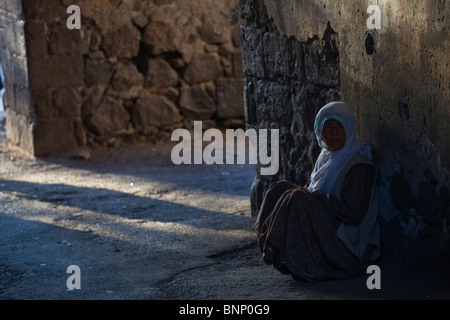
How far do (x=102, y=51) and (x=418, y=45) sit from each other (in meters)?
5.28

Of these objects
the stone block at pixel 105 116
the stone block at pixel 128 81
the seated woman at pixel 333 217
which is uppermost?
the stone block at pixel 128 81

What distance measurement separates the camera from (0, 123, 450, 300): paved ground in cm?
390

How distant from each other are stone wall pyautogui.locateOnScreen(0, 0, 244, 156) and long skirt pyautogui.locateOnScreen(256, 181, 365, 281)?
15.6ft

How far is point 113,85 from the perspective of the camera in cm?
848

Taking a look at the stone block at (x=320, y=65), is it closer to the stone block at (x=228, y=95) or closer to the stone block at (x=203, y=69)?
the stone block at (x=203, y=69)

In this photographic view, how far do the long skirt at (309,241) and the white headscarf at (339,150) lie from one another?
0.16 meters

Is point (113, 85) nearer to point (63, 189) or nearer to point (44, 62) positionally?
point (44, 62)

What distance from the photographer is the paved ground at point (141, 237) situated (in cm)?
390

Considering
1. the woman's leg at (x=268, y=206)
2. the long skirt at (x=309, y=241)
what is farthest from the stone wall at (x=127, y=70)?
the long skirt at (x=309, y=241)

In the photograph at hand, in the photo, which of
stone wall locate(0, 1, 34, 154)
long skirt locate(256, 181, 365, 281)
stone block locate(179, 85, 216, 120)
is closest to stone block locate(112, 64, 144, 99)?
stone block locate(179, 85, 216, 120)

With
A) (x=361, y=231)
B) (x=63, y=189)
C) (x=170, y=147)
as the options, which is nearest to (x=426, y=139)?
(x=361, y=231)

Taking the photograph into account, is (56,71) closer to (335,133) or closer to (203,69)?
(203,69)

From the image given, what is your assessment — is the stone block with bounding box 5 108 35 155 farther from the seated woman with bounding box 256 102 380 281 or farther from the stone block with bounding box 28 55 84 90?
the seated woman with bounding box 256 102 380 281

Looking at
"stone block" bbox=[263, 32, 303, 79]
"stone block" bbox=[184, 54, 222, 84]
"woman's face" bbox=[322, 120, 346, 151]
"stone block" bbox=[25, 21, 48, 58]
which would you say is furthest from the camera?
"stone block" bbox=[184, 54, 222, 84]
